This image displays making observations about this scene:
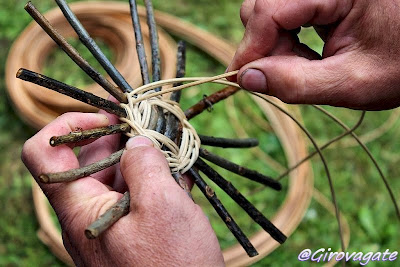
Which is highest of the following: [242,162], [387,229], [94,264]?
[94,264]

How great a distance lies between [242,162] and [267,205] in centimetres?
18

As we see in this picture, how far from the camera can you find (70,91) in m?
0.73

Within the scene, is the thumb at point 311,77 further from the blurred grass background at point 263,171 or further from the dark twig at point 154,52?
the blurred grass background at point 263,171

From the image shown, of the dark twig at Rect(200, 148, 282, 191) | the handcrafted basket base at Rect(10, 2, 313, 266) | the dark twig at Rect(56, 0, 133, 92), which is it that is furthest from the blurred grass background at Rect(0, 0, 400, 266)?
the dark twig at Rect(56, 0, 133, 92)

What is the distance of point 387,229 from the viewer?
66.4 inches

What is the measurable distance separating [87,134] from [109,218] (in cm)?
14

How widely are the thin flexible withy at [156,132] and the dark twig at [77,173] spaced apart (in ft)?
0.19

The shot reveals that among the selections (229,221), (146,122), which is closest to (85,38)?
(146,122)

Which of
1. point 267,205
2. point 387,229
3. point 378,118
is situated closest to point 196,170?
point 267,205

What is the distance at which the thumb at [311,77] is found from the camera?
2.40 ft

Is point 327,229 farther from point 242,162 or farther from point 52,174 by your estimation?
point 52,174

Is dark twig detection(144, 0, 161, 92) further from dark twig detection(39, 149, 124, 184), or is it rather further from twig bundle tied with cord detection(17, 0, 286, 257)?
dark twig detection(39, 149, 124, 184)

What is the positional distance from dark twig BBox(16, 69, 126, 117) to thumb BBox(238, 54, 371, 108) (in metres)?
0.22

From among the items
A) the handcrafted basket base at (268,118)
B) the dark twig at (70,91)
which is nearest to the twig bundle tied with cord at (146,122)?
the dark twig at (70,91)
